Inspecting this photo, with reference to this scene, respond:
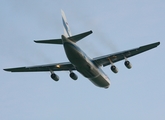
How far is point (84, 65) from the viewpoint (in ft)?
161

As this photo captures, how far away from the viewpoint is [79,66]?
161 ft

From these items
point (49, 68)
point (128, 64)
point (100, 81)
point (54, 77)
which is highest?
point (49, 68)

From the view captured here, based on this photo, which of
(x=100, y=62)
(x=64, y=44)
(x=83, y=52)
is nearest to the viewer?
(x=64, y=44)


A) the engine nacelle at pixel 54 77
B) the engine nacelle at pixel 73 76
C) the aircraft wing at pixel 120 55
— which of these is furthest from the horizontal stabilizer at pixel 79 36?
the engine nacelle at pixel 54 77

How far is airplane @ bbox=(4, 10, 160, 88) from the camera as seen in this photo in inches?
1823

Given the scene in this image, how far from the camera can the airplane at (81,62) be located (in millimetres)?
46312

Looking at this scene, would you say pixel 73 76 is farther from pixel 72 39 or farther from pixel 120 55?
pixel 72 39

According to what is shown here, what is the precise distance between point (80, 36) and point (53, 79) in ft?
31.5

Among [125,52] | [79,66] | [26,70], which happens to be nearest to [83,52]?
[79,66]

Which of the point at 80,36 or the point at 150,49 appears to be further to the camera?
the point at 150,49

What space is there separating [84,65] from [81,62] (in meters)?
1.01

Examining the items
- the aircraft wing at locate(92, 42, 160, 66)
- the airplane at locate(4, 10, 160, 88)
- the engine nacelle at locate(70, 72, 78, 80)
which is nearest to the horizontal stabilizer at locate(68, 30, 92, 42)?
the airplane at locate(4, 10, 160, 88)

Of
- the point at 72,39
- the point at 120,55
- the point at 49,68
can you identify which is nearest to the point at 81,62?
the point at 72,39

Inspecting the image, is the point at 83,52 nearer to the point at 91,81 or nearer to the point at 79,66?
the point at 79,66
